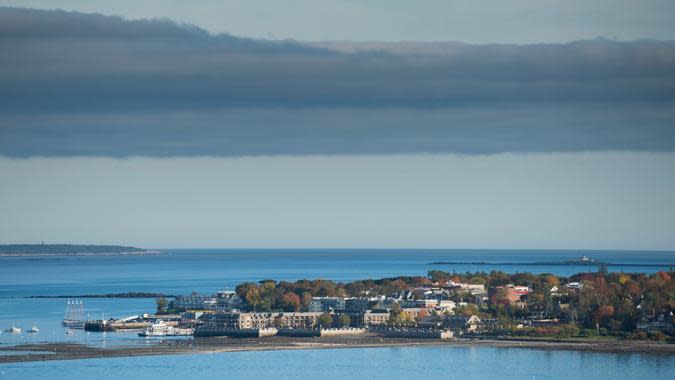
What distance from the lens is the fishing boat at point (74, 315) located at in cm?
12178

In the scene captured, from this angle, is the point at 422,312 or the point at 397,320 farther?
the point at 422,312

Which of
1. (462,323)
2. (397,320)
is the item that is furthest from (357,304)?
(462,323)

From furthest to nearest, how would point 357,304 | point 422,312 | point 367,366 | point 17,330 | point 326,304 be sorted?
point 326,304 → point 357,304 → point 422,312 → point 17,330 → point 367,366

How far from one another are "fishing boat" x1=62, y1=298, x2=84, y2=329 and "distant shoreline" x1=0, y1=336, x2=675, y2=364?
1662 cm

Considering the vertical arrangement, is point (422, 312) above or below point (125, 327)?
above

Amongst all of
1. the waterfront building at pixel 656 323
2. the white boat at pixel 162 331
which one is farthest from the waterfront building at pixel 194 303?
the waterfront building at pixel 656 323

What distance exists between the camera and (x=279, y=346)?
102438mm

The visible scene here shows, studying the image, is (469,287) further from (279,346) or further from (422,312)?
(279,346)

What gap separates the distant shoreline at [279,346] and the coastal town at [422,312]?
3803 mm

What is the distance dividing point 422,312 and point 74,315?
29601 millimetres

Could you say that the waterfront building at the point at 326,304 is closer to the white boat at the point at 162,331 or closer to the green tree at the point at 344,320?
the green tree at the point at 344,320

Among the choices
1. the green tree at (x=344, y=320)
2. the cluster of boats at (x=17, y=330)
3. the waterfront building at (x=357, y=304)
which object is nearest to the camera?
the cluster of boats at (x=17, y=330)

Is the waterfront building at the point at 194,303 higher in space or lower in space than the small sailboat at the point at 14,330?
higher

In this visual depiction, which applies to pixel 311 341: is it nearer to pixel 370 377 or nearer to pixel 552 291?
pixel 370 377
